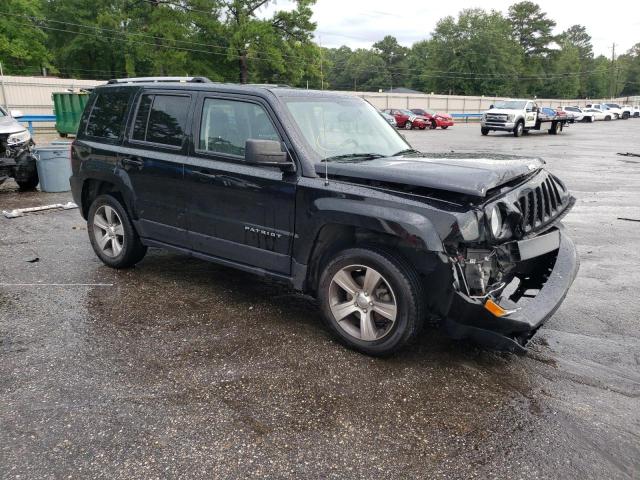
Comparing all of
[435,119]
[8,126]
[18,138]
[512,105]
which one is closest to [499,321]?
[18,138]

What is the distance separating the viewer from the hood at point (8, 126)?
974 centimetres

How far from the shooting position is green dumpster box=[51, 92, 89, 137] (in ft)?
74.9

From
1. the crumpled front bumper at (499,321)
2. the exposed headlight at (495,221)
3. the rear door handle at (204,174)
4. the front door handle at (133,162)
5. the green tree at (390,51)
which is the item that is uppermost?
the green tree at (390,51)

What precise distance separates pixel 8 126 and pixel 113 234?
20.5 feet

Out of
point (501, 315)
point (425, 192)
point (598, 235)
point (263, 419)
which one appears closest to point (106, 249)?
point (263, 419)

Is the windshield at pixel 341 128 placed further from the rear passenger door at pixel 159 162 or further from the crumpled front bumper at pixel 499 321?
the crumpled front bumper at pixel 499 321

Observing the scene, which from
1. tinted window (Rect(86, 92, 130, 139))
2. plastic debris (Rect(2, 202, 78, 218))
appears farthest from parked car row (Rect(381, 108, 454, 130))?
tinted window (Rect(86, 92, 130, 139))

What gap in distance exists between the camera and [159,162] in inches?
189

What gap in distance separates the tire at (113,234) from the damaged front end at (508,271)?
3457 mm

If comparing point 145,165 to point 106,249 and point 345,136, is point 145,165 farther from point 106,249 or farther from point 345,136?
point 345,136

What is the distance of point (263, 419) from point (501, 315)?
5.23 feet

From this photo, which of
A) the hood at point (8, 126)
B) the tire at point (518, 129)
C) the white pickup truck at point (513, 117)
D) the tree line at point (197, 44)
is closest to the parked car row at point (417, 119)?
the white pickup truck at point (513, 117)

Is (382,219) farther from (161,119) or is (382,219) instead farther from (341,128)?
(161,119)

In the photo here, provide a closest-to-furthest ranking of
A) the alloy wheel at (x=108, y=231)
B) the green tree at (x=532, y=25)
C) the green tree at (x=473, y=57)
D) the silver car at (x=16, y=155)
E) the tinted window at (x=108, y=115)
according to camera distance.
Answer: the tinted window at (x=108, y=115), the alloy wheel at (x=108, y=231), the silver car at (x=16, y=155), the green tree at (x=473, y=57), the green tree at (x=532, y=25)
